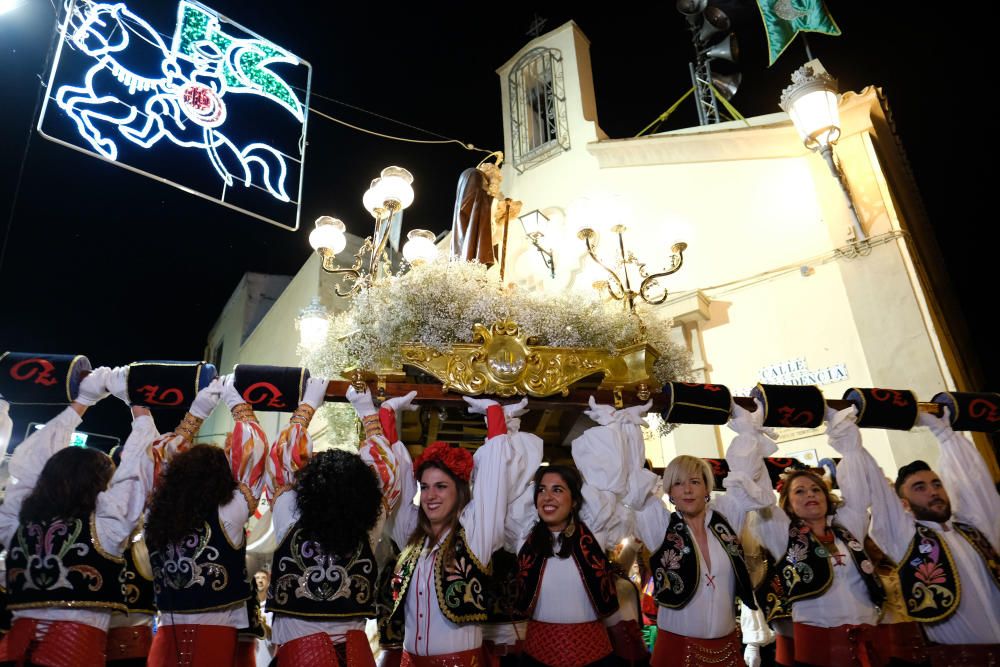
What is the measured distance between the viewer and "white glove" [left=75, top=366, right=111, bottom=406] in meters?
3.05

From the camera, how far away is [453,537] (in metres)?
2.93

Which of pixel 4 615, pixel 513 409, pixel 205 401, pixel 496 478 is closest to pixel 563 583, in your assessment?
pixel 496 478

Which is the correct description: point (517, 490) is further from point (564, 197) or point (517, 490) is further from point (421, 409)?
point (564, 197)

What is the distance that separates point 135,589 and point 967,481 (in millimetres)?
4462

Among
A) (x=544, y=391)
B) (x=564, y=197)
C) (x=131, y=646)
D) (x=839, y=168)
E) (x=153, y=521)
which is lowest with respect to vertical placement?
(x=131, y=646)

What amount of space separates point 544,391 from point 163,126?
10.6ft

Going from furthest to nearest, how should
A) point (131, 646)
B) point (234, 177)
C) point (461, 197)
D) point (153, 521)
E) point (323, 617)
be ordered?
1. point (461, 197)
2. point (234, 177)
3. point (131, 646)
4. point (153, 521)
5. point (323, 617)

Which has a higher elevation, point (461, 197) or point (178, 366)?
point (461, 197)

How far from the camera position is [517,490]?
121 inches

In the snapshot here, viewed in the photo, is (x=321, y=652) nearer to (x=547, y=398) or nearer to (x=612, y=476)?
(x=612, y=476)

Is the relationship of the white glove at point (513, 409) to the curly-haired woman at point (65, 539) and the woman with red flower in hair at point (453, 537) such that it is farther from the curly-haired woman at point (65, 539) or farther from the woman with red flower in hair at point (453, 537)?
the curly-haired woman at point (65, 539)

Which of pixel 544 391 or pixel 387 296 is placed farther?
pixel 387 296

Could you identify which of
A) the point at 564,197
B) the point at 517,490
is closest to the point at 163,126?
the point at 517,490

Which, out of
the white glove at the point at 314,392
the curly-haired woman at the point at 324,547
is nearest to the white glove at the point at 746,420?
the curly-haired woman at the point at 324,547
